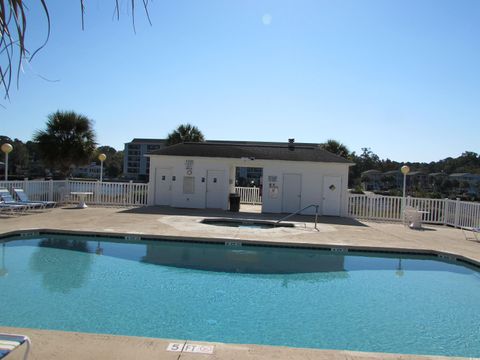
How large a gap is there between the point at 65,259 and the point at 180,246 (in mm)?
2922

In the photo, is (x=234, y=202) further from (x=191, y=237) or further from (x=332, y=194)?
(x=191, y=237)

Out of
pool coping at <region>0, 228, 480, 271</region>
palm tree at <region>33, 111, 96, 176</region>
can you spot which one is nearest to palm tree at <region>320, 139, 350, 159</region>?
palm tree at <region>33, 111, 96, 176</region>

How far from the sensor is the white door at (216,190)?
1930cm

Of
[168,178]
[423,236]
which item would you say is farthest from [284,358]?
[168,178]

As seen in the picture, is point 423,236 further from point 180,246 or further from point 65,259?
point 65,259

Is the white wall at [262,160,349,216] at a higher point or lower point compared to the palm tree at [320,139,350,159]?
lower

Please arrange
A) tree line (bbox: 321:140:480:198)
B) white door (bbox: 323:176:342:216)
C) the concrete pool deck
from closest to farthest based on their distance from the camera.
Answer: the concrete pool deck → white door (bbox: 323:176:342:216) → tree line (bbox: 321:140:480:198)

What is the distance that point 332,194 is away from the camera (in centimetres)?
1869

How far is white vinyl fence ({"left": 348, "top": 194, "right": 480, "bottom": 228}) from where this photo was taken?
637 inches

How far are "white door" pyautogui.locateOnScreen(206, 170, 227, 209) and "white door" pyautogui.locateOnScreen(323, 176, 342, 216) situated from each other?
477 centimetres

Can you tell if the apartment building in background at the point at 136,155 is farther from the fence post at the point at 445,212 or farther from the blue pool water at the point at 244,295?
the blue pool water at the point at 244,295

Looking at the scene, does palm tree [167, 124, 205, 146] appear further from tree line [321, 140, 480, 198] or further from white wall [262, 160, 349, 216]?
tree line [321, 140, 480, 198]

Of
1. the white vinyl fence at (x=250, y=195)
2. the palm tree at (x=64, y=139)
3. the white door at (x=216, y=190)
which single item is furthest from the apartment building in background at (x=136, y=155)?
the white door at (x=216, y=190)

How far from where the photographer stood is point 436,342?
552cm
